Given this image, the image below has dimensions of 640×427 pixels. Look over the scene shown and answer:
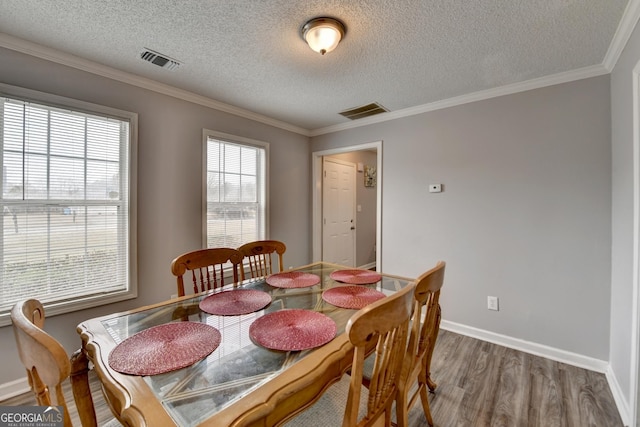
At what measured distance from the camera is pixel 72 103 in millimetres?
2039

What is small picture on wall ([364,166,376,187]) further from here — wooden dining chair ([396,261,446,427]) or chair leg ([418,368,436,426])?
chair leg ([418,368,436,426])

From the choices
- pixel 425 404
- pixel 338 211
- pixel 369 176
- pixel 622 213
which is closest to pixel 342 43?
pixel 622 213

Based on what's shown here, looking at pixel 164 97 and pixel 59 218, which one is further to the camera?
pixel 164 97

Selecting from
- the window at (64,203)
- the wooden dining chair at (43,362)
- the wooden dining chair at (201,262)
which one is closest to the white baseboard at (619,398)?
the wooden dining chair at (201,262)

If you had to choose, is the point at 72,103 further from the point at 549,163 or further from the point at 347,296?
the point at 549,163

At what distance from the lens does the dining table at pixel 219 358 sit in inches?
29.3

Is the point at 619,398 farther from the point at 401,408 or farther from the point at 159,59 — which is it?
the point at 159,59

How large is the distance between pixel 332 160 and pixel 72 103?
3.20 meters

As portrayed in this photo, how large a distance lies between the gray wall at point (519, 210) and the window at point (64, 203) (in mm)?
2866

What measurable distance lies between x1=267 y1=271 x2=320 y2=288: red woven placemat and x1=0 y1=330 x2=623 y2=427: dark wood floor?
1.04m

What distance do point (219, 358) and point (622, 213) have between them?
2.64 m

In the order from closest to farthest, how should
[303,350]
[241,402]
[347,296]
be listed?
1. [241,402]
2. [303,350]
3. [347,296]

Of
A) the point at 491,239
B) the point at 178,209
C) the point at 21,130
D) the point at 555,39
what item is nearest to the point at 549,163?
the point at 491,239

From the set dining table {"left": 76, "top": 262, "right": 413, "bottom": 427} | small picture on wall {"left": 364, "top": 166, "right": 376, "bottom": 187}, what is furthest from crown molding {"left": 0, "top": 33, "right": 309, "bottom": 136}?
small picture on wall {"left": 364, "top": 166, "right": 376, "bottom": 187}
